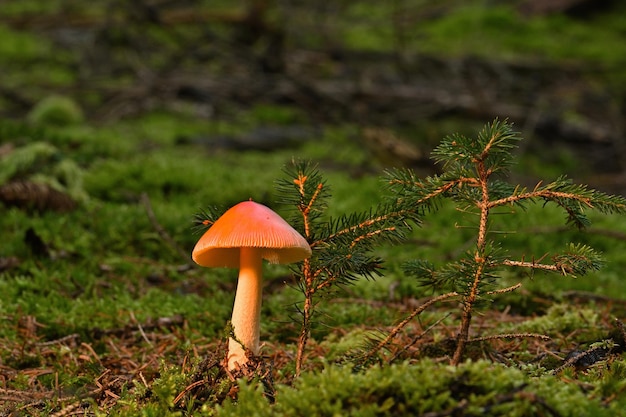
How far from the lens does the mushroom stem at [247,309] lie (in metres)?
2.07

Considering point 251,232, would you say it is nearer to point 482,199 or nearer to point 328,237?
point 328,237

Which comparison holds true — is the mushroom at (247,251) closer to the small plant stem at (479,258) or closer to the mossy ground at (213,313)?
the mossy ground at (213,313)

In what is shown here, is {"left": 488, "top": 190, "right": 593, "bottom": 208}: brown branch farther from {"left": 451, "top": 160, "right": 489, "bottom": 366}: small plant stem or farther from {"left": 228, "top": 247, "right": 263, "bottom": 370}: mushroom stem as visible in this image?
{"left": 228, "top": 247, "right": 263, "bottom": 370}: mushroom stem

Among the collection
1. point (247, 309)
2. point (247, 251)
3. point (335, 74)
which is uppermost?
point (247, 251)

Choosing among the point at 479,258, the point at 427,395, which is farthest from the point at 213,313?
the point at 427,395

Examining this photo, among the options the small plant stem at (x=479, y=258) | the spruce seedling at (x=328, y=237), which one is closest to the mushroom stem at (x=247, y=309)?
the spruce seedling at (x=328, y=237)

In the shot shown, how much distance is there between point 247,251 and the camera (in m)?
2.08

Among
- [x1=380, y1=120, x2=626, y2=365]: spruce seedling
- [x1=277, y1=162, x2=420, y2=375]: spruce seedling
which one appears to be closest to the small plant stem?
[x1=380, y1=120, x2=626, y2=365]: spruce seedling

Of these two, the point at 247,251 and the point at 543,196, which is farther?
the point at 247,251

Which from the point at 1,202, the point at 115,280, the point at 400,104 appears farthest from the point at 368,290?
the point at 400,104

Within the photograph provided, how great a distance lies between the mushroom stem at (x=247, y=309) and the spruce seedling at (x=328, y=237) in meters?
0.16

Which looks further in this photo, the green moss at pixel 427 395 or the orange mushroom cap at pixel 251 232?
the orange mushroom cap at pixel 251 232

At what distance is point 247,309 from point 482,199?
894 mm

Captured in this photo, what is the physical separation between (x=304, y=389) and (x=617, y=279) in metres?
3.30
